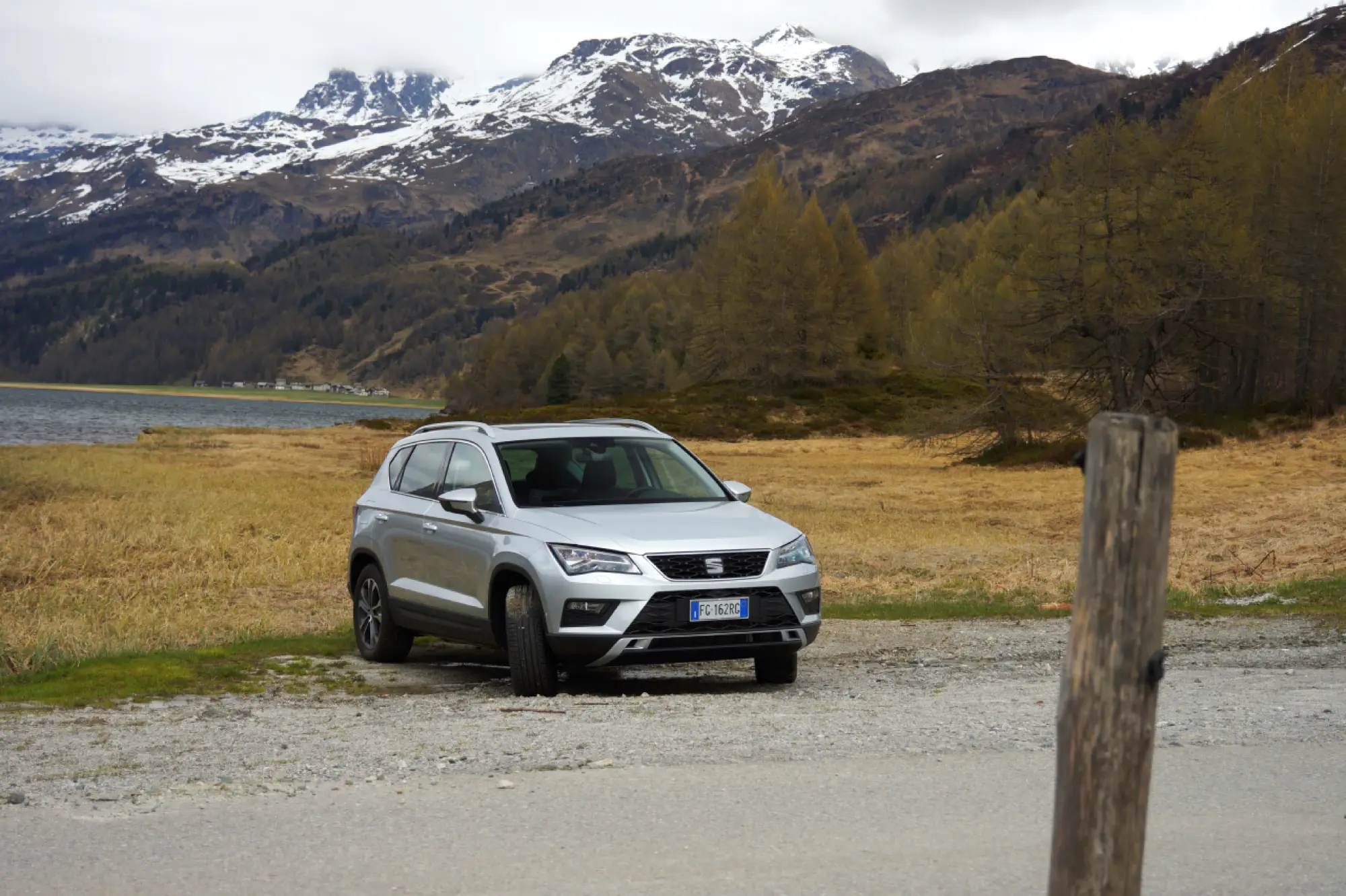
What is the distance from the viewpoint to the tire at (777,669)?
416 inches

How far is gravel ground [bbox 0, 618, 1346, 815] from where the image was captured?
7148 millimetres

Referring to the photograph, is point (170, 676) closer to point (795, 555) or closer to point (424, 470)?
point (424, 470)

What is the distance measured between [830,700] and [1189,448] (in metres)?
40.8

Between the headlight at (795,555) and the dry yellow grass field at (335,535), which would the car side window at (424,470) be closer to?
the dry yellow grass field at (335,535)

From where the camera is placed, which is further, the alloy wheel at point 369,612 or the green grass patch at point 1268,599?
the green grass patch at point 1268,599

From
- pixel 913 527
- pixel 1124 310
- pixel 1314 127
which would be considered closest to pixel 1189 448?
pixel 1124 310

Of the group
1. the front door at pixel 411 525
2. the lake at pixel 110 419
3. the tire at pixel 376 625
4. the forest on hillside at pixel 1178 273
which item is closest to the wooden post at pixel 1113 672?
the front door at pixel 411 525

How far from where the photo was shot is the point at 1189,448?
46.9 meters

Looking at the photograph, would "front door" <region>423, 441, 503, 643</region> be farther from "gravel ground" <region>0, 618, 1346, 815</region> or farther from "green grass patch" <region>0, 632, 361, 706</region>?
"green grass patch" <region>0, 632, 361, 706</region>

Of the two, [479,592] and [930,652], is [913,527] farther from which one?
[479,592]

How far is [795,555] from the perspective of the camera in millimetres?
10227

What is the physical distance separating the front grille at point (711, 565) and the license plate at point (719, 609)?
0.59 ft

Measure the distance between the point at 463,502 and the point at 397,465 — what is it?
7.87 feet

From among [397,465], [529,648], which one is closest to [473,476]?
[397,465]
